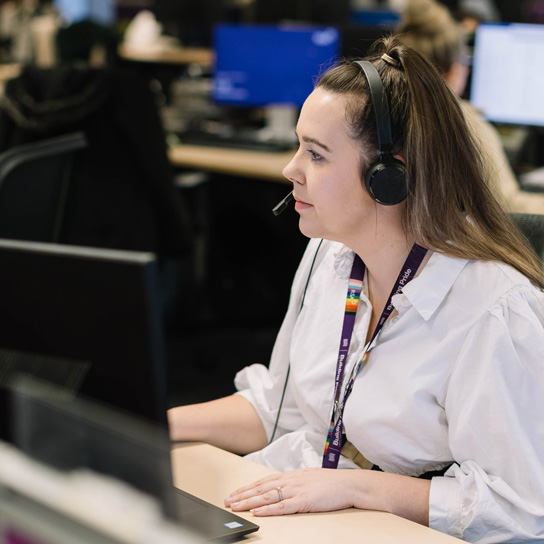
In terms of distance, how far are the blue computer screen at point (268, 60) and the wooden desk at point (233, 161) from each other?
32 cm

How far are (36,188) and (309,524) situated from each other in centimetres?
95

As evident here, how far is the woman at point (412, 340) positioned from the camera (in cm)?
110

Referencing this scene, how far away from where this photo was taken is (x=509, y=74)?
3119 mm

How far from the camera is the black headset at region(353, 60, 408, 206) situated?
1.17m

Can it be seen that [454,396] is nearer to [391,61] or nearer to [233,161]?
[391,61]

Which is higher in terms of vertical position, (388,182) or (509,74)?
(388,182)

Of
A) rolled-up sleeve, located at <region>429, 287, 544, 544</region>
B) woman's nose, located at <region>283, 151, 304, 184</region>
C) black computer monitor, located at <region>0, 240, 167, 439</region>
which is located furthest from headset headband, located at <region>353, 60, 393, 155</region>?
black computer monitor, located at <region>0, 240, 167, 439</region>

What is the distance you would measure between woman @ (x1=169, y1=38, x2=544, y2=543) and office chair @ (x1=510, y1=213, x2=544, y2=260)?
3.3 inches

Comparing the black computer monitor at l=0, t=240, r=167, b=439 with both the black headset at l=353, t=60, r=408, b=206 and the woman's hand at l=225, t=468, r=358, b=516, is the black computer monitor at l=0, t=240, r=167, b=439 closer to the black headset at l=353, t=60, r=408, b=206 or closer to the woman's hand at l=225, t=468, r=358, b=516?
the woman's hand at l=225, t=468, r=358, b=516

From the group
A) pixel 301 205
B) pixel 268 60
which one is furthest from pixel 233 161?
pixel 301 205

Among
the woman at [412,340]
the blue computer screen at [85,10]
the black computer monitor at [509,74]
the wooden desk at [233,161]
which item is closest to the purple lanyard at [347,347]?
the woman at [412,340]

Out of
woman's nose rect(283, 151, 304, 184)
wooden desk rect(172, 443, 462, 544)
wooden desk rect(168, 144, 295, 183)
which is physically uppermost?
woman's nose rect(283, 151, 304, 184)

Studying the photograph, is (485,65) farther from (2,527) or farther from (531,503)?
(2,527)

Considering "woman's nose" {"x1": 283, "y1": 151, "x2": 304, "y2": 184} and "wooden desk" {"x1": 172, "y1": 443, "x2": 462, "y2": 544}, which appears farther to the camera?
"woman's nose" {"x1": 283, "y1": 151, "x2": 304, "y2": 184}
